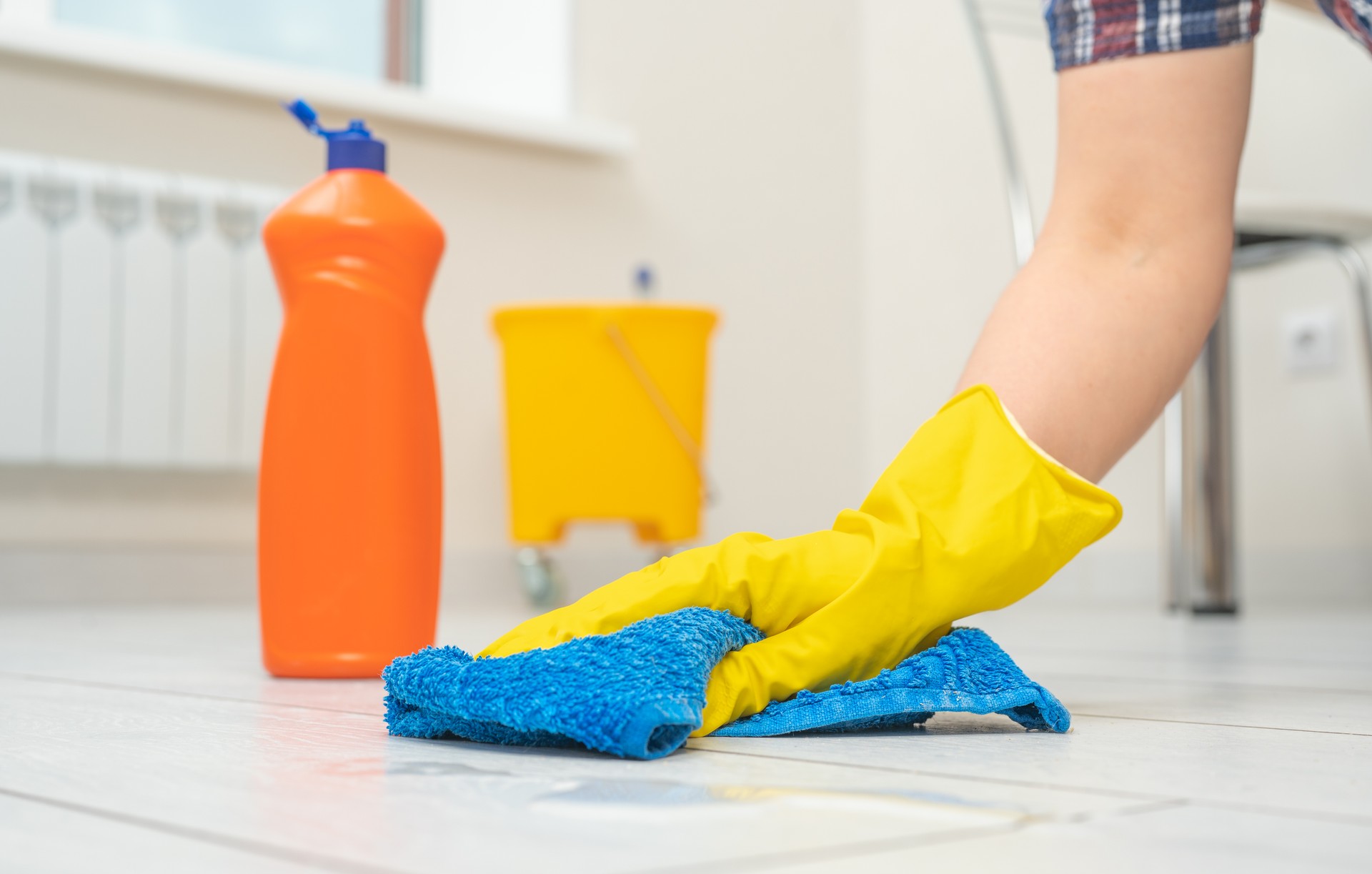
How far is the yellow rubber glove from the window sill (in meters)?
1.78

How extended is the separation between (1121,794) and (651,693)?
0.18m

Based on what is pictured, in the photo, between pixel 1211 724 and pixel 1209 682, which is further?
pixel 1209 682

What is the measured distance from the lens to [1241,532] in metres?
2.63

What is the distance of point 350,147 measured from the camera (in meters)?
0.98

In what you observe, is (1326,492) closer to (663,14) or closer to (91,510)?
(663,14)

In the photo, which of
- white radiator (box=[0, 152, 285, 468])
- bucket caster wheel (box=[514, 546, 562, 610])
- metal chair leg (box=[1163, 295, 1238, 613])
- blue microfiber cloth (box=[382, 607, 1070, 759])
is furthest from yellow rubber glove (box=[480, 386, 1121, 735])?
bucket caster wheel (box=[514, 546, 562, 610])

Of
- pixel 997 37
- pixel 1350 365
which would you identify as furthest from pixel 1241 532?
pixel 997 37

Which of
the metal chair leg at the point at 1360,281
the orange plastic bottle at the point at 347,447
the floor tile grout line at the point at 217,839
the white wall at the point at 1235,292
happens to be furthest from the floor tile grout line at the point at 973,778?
the white wall at the point at 1235,292

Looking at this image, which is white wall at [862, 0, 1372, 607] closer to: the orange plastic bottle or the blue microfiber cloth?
the orange plastic bottle

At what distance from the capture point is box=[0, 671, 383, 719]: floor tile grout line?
771mm

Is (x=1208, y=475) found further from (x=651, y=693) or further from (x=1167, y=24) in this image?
(x=651, y=693)

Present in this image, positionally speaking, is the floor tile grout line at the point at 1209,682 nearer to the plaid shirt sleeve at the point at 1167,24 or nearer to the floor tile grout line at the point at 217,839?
the plaid shirt sleeve at the point at 1167,24

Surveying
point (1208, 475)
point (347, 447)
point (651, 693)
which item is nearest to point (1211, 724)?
point (651, 693)

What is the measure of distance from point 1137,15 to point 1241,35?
2.5 inches
